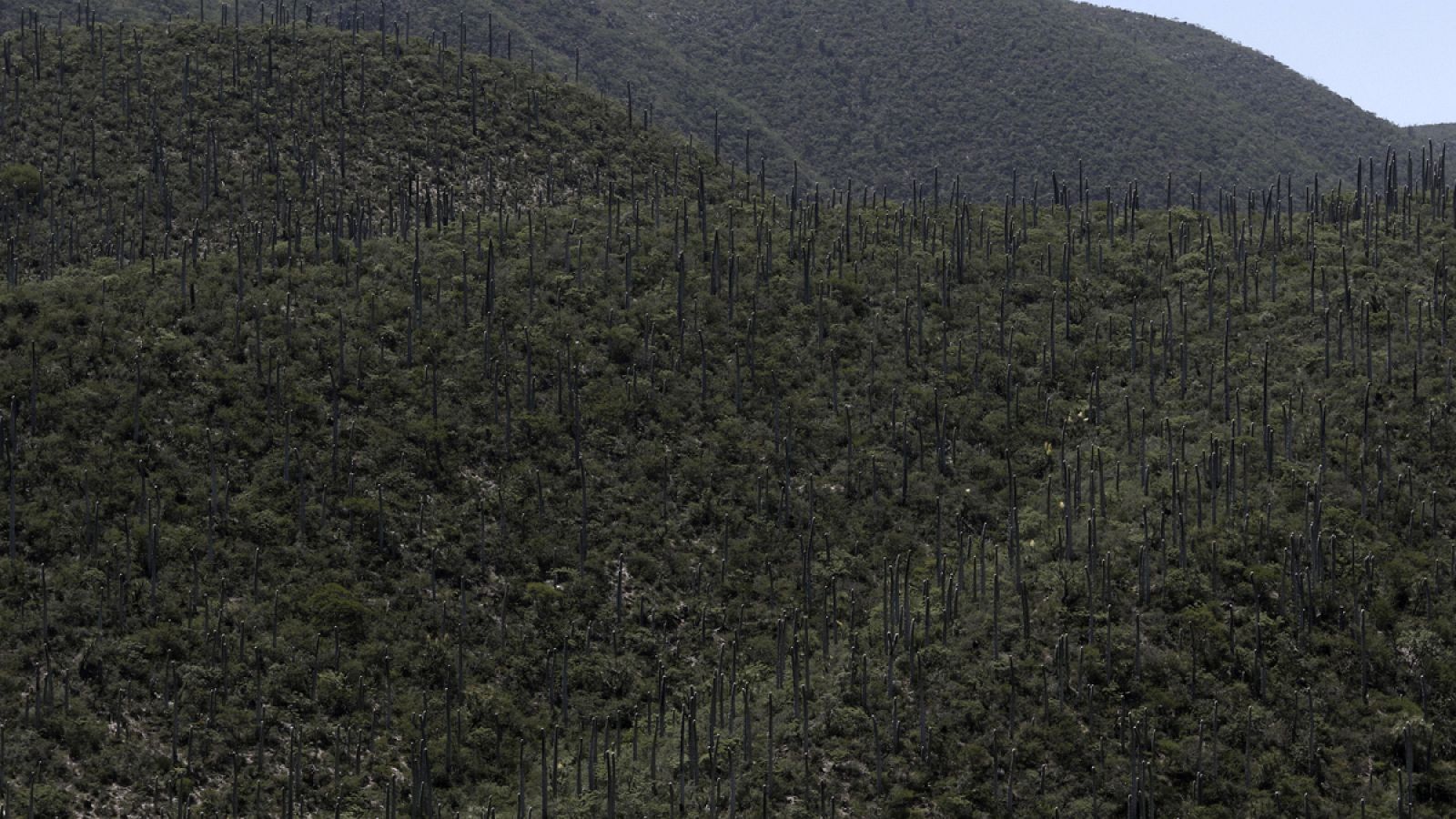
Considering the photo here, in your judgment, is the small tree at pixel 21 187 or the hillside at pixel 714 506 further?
the small tree at pixel 21 187

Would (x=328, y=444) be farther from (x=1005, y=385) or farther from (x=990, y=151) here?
(x=990, y=151)

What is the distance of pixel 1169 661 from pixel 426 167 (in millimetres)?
67520

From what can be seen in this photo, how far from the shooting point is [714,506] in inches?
2719

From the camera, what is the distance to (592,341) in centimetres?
7781

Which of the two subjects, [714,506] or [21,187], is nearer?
[714,506]

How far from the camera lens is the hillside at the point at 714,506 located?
5244 centimetres

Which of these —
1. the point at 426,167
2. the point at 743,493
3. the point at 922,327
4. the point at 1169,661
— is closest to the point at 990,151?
the point at 426,167

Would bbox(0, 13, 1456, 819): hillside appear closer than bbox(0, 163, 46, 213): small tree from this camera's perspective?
Yes

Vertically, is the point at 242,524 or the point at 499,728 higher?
the point at 242,524

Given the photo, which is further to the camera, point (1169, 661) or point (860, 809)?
point (1169, 661)

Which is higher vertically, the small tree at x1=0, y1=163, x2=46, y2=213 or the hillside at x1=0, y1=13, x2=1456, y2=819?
the small tree at x1=0, y1=163, x2=46, y2=213

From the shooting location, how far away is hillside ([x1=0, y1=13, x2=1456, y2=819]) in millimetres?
52438

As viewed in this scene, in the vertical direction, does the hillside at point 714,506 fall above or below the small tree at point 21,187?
below

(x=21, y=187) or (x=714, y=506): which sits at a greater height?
(x=21, y=187)
